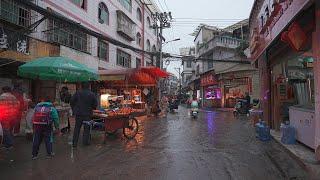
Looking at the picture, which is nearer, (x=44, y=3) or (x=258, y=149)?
(x=258, y=149)

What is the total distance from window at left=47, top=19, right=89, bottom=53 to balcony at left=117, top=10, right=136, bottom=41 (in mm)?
7224

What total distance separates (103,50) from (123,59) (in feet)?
19.0

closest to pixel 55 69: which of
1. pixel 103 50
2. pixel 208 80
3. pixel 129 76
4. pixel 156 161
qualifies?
pixel 156 161

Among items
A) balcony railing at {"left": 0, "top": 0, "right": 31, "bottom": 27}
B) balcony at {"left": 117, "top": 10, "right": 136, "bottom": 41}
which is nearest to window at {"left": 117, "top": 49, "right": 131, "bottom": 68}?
balcony at {"left": 117, "top": 10, "right": 136, "bottom": 41}

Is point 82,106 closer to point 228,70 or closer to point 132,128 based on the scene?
point 132,128

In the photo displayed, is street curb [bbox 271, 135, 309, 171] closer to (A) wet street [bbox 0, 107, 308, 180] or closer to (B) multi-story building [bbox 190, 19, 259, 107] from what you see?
(A) wet street [bbox 0, 107, 308, 180]

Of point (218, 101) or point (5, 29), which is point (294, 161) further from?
point (218, 101)

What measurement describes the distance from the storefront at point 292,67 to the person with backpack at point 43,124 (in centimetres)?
661

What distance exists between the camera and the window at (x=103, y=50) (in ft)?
89.9

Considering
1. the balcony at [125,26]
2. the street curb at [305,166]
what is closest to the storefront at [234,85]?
the balcony at [125,26]

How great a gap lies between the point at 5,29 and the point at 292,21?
11.7m

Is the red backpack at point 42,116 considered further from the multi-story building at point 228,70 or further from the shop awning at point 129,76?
the multi-story building at point 228,70

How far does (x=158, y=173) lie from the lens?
7562mm

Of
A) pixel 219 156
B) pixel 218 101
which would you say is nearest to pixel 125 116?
pixel 219 156
